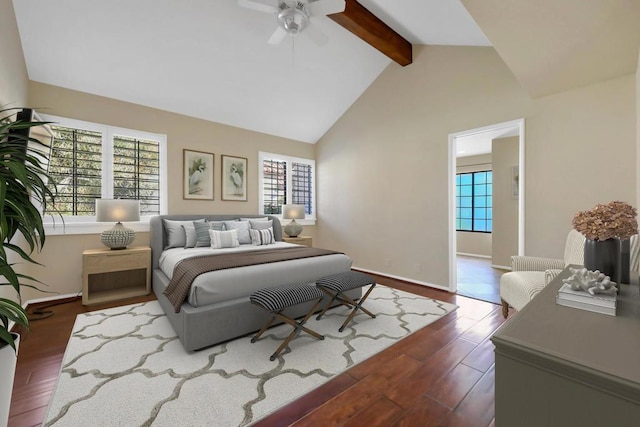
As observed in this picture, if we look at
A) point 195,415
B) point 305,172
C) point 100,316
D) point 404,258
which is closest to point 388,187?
point 404,258

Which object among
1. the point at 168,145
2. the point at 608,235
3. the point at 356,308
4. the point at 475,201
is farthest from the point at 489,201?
the point at 168,145

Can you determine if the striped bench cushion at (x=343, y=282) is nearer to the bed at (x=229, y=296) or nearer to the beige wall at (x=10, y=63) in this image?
the bed at (x=229, y=296)

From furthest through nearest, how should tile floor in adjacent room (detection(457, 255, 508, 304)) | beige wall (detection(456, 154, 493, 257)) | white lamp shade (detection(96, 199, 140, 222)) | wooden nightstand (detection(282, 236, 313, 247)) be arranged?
1. beige wall (detection(456, 154, 493, 257))
2. wooden nightstand (detection(282, 236, 313, 247))
3. tile floor in adjacent room (detection(457, 255, 508, 304))
4. white lamp shade (detection(96, 199, 140, 222))

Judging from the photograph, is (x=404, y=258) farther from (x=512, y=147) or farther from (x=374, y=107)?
(x=512, y=147)

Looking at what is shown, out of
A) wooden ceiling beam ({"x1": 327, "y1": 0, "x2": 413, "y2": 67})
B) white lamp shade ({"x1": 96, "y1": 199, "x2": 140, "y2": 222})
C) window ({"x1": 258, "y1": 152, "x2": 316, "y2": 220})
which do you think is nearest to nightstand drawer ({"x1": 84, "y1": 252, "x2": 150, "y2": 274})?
white lamp shade ({"x1": 96, "y1": 199, "x2": 140, "y2": 222})

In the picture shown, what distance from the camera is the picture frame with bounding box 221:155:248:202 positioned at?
477 cm

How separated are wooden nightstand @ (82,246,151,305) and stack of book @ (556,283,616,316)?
416 cm

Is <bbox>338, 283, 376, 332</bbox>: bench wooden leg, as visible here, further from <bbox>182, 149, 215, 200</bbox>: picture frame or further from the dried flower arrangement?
<bbox>182, 149, 215, 200</bbox>: picture frame

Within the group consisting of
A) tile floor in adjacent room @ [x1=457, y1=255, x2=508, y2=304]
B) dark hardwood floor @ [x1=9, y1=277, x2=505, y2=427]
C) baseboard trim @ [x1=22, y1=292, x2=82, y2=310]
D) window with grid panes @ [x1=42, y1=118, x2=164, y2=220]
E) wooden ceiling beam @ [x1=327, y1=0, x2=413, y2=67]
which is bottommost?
dark hardwood floor @ [x1=9, y1=277, x2=505, y2=427]

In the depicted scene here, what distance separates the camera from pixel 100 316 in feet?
9.68

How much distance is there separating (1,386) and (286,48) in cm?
408

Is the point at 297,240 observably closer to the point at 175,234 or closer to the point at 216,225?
the point at 216,225

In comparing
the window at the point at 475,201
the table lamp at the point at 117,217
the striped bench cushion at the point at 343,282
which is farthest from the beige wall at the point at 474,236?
the table lamp at the point at 117,217

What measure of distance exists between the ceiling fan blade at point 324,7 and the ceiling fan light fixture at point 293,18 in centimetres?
7
